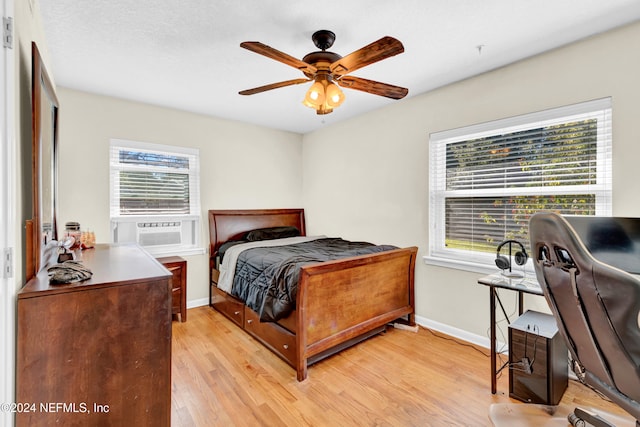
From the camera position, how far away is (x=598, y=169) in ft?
7.00

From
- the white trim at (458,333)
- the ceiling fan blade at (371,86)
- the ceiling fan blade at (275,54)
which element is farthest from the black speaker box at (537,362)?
the ceiling fan blade at (275,54)

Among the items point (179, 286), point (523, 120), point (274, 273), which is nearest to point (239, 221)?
point (179, 286)

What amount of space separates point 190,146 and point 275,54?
8.12 feet

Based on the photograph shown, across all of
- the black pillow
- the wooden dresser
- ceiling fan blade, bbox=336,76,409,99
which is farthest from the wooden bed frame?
ceiling fan blade, bbox=336,76,409,99

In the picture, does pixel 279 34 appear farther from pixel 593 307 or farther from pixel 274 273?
pixel 593 307

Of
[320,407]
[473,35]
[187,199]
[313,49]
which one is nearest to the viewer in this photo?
[320,407]

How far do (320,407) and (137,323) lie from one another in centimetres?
127

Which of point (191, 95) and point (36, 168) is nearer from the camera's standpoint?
point (36, 168)

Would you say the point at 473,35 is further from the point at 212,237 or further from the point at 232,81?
the point at 212,237

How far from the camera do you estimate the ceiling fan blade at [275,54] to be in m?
1.63

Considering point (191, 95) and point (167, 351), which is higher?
point (191, 95)

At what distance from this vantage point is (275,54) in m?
1.73

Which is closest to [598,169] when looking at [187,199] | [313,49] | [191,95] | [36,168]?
[313,49]

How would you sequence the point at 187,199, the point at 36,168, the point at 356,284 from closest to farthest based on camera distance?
the point at 36,168
the point at 356,284
the point at 187,199
